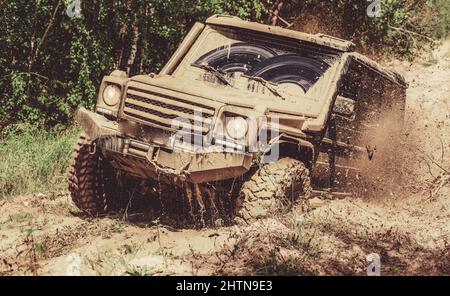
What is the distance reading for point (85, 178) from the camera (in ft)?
17.8

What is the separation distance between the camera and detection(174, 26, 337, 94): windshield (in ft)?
17.9

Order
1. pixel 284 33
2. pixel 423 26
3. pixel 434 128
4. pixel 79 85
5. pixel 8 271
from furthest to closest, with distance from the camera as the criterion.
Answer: pixel 423 26 < pixel 434 128 < pixel 79 85 < pixel 284 33 < pixel 8 271

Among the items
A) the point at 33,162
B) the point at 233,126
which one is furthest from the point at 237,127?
the point at 33,162

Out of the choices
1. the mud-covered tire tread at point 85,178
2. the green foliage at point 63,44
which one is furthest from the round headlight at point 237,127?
the green foliage at point 63,44

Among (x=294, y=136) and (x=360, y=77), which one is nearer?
(x=294, y=136)

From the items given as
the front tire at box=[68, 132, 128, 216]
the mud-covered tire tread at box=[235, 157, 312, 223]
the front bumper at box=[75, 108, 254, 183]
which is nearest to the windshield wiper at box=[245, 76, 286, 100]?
the mud-covered tire tread at box=[235, 157, 312, 223]

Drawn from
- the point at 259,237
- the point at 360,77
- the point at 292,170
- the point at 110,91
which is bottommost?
the point at 259,237

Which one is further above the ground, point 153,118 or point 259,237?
point 153,118

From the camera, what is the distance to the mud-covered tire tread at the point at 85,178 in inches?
211

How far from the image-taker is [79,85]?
8.51 m

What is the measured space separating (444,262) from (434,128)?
527 cm

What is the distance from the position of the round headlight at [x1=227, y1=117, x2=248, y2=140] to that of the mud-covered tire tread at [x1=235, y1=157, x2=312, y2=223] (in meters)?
0.42

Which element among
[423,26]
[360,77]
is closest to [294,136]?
[360,77]

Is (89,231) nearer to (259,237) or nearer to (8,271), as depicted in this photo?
(8,271)
